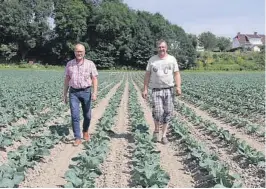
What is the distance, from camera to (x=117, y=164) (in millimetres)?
6297

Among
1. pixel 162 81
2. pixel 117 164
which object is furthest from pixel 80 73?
pixel 117 164

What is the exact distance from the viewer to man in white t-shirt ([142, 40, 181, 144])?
7.68m

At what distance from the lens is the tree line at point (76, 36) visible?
205 feet

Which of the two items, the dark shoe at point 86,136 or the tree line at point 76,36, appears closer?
the dark shoe at point 86,136

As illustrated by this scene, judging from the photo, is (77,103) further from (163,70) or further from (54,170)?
(54,170)

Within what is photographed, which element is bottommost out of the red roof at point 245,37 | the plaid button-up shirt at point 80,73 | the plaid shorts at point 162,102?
the plaid shorts at point 162,102

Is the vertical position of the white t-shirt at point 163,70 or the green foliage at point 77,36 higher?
the green foliage at point 77,36

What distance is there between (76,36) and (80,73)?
2291 inches

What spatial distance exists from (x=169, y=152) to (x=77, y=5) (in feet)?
208

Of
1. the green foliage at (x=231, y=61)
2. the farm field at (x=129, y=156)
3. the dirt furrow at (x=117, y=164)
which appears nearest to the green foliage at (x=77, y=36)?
the green foliage at (x=231, y=61)

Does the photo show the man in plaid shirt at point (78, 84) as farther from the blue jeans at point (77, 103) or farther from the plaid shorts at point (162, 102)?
the plaid shorts at point (162, 102)

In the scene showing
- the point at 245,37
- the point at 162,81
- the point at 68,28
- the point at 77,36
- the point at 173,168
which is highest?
the point at 68,28

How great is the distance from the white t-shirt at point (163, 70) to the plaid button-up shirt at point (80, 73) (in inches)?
43.3

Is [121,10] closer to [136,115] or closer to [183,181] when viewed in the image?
[136,115]
